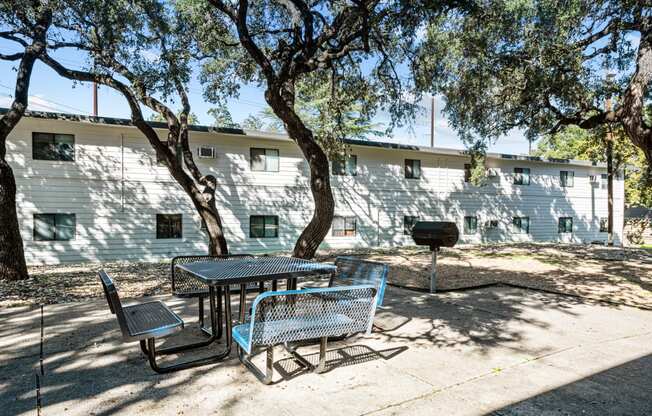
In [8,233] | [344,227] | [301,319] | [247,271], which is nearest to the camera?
[301,319]

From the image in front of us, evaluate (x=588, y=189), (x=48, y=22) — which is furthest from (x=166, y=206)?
(x=588, y=189)

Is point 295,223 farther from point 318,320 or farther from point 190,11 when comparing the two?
point 318,320

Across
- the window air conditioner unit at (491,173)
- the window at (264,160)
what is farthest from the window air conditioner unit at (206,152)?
the window air conditioner unit at (491,173)

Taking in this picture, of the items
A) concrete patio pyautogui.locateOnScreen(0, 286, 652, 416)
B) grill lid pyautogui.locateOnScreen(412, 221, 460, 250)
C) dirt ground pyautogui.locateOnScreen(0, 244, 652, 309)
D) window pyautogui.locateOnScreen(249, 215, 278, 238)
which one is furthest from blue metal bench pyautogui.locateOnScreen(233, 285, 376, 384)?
window pyautogui.locateOnScreen(249, 215, 278, 238)

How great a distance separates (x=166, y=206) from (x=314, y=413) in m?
11.5

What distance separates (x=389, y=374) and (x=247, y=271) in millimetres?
1496

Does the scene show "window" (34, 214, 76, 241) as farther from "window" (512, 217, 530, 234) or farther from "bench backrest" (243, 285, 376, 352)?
"window" (512, 217, 530, 234)

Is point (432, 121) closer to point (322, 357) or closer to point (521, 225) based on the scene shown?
point (521, 225)

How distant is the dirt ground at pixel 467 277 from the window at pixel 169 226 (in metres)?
1.59

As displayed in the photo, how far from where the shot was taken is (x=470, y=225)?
18.7 meters

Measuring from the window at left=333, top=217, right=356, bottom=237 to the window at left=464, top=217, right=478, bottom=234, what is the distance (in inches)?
226

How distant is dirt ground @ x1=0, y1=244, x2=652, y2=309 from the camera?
265 inches

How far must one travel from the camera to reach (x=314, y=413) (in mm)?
2662

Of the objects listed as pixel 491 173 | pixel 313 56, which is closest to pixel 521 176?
pixel 491 173
